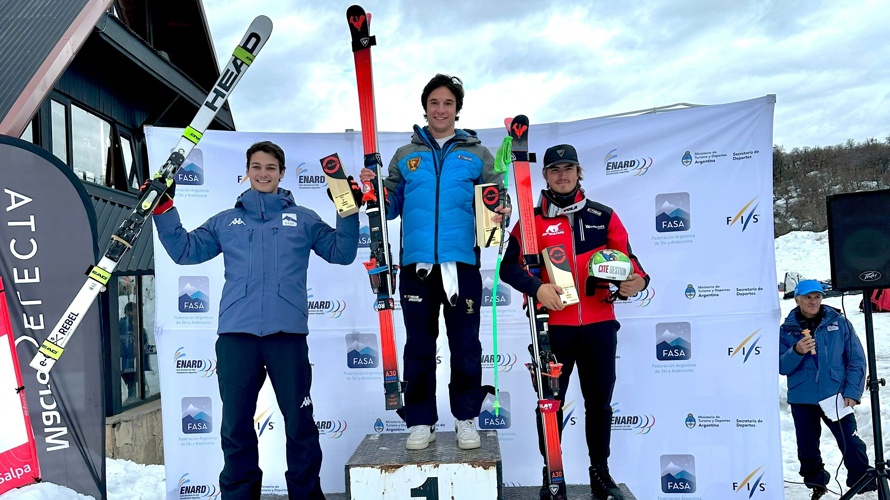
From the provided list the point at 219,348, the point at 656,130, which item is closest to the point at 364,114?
the point at 219,348

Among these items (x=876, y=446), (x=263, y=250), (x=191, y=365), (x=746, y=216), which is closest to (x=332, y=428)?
(x=191, y=365)

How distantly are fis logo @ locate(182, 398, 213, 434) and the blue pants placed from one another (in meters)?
1.70

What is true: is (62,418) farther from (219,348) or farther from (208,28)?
(208,28)

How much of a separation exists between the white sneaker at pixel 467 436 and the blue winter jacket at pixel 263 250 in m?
0.89

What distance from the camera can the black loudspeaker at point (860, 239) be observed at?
3.33 metres

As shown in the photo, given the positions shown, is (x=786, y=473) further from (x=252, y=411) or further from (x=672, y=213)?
(x=252, y=411)

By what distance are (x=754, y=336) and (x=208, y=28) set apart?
1024cm

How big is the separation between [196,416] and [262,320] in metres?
1.63

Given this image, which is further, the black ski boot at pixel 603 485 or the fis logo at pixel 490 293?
the fis logo at pixel 490 293

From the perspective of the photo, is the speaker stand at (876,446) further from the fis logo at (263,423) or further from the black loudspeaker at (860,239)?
the fis logo at (263,423)

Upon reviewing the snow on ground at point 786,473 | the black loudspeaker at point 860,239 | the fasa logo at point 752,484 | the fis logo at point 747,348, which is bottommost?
the snow on ground at point 786,473

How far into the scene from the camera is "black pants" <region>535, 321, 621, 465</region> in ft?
9.45

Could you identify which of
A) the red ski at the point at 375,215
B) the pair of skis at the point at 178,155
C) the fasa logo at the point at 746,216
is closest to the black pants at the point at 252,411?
the red ski at the point at 375,215

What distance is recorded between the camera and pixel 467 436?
283 cm
